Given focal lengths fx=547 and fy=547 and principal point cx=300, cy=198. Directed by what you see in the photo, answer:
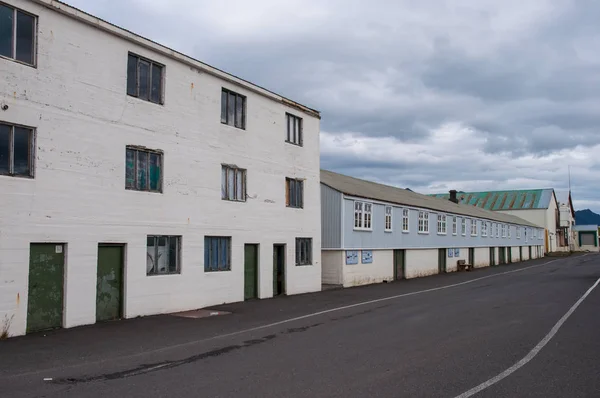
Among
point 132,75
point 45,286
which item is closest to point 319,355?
point 45,286

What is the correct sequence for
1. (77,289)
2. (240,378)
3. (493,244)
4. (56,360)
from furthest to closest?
(493,244) → (77,289) → (56,360) → (240,378)

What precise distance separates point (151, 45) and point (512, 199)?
8241 centimetres

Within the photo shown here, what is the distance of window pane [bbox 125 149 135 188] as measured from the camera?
52.0 ft

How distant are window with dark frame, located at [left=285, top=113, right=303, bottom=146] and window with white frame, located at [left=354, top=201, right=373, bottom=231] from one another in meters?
6.24

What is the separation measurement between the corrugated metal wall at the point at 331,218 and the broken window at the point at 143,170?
483 inches

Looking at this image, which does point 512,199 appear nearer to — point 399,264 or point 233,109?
point 399,264

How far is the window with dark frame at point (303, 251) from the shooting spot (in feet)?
77.9

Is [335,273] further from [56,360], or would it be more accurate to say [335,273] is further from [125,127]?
[56,360]

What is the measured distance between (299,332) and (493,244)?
1848 inches

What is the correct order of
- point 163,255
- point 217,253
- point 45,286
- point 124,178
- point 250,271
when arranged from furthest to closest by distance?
point 250,271, point 217,253, point 163,255, point 124,178, point 45,286

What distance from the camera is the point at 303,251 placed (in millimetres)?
24141

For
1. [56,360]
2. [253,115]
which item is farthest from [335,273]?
[56,360]

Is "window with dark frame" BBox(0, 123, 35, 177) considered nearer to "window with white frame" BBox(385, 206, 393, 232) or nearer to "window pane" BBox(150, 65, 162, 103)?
"window pane" BBox(150, 65, 162, 103)

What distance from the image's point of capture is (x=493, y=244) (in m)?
55.7
